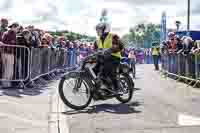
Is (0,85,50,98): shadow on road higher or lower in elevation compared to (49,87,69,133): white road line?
higher

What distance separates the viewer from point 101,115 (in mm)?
8758

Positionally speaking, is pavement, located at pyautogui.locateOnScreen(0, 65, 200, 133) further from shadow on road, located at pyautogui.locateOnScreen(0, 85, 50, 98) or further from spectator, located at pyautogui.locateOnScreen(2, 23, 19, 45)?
spectator, located at pyautogui.locateOnScreen(2, 23, 19, 45)

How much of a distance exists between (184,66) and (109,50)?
691cm

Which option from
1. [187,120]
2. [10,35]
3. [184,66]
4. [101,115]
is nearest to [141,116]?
[101,115]

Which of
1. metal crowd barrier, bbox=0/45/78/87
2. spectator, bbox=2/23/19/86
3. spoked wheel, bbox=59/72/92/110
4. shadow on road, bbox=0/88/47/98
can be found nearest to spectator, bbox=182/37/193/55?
metal crowd barrier, bbox=0/45/78/87

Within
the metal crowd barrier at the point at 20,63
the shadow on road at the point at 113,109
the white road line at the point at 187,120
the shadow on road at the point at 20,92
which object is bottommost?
the white road line at the point at 187,120

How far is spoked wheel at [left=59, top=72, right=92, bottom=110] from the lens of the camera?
30.8 feet

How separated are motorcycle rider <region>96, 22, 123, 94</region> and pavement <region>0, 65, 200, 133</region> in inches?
28.4

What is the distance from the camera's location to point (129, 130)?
291 inches

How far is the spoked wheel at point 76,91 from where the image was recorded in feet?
30.8

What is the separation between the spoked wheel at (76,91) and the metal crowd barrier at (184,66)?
5.68 meters

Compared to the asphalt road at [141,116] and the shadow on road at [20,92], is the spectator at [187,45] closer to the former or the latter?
the asphalt road at [141,116]

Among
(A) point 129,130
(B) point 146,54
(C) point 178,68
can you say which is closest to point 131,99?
(A) point 129,130

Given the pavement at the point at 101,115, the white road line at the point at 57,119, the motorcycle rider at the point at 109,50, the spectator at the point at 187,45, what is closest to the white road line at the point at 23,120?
the pavement at the point at 101,115
